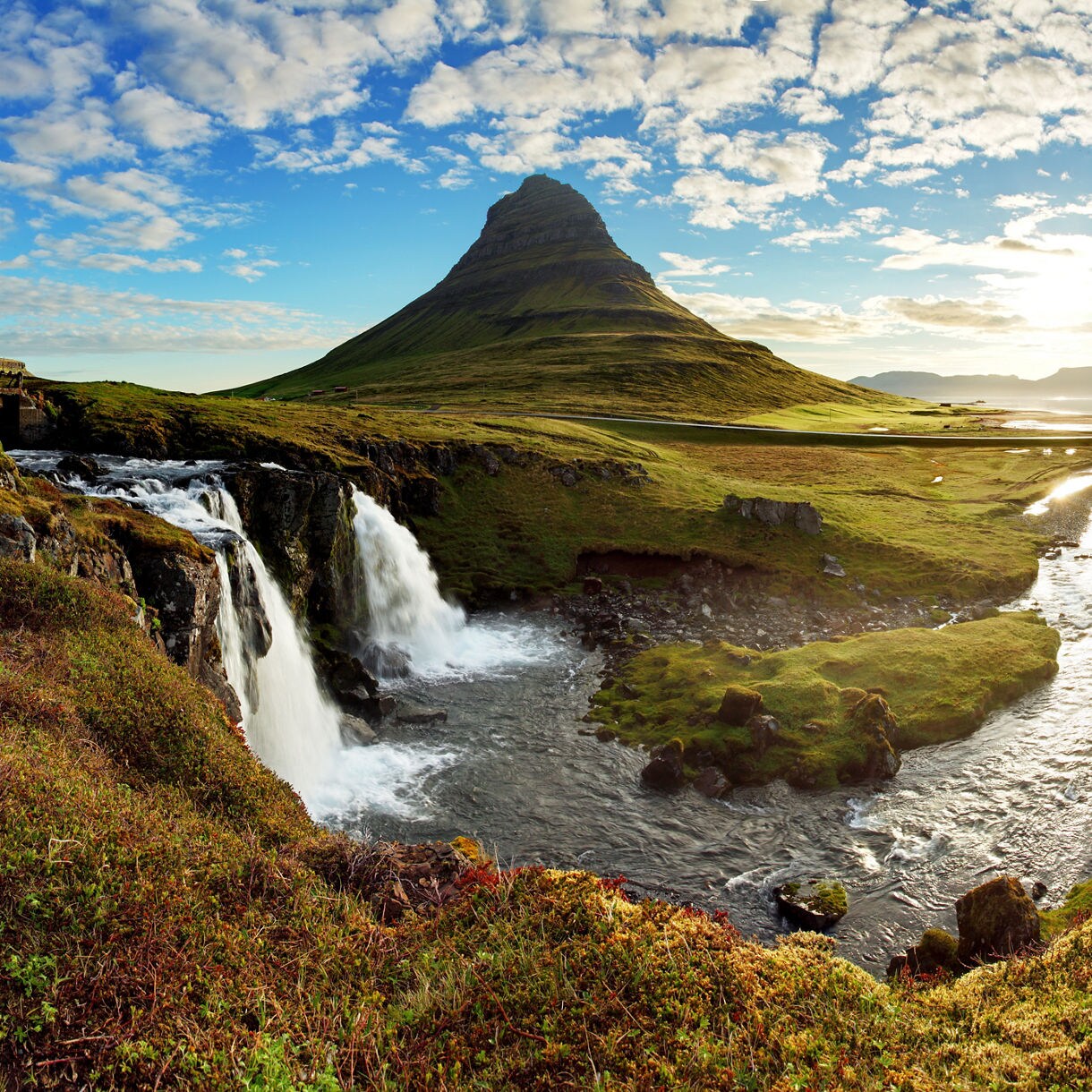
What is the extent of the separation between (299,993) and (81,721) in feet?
24.7

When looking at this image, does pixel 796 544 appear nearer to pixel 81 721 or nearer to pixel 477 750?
pixel 477 750

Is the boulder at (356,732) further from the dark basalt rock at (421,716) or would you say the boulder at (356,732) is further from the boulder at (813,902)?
the boulder at (813,902)

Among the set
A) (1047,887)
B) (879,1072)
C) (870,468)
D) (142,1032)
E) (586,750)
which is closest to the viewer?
(142,1032)

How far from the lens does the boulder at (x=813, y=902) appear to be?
62.1 ft

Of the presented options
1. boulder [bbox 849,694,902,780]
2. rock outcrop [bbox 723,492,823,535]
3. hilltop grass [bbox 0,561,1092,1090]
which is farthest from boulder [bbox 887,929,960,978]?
rock outcrop [bbox 723,492,823,535]

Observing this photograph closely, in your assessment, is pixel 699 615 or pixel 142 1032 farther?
pixel 699 615

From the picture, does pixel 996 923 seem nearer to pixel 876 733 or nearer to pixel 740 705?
pixel 876 733

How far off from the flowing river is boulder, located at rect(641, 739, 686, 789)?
0.55 meters

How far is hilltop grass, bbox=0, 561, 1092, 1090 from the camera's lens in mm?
7516

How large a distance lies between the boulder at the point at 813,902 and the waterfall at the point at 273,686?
16.7m

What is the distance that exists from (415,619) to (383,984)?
35844mm

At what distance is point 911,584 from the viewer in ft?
166

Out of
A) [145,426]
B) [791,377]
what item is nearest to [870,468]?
[145,426]

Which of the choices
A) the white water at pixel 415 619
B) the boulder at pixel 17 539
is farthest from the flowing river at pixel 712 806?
the boulder at pixel 17 539
